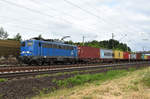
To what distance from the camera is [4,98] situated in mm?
7117

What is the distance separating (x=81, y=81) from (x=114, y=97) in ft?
19.6

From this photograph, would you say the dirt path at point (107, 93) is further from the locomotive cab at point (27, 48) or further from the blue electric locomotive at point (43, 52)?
the locomotive cab at point (27, 48)

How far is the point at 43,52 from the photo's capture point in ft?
→ 71.1

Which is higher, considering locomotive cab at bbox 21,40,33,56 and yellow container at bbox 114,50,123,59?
locomotive cab at bbox 21,40,33,56

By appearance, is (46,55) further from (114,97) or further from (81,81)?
(114,97)

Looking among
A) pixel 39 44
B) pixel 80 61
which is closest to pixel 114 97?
pixel 39 44

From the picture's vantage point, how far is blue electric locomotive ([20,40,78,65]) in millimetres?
20438

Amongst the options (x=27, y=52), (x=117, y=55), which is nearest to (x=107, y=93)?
(x=27, y=52)

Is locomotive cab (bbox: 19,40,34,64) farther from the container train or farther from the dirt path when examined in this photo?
the dirt path

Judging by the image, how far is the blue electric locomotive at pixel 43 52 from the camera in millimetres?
20438

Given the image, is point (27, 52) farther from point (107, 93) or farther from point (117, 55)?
point (117, 55)

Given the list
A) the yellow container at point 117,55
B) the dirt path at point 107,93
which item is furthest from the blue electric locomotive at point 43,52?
the yellow container at point 117,55

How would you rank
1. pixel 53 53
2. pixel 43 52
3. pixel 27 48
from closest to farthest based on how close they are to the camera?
1. pixel 27 48
2. pixel 43 52
3. pixel 53 53

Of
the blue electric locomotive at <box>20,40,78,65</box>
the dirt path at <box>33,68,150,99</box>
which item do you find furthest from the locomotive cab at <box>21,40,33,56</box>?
the dirt path at <box>33,68,150,99</box>
